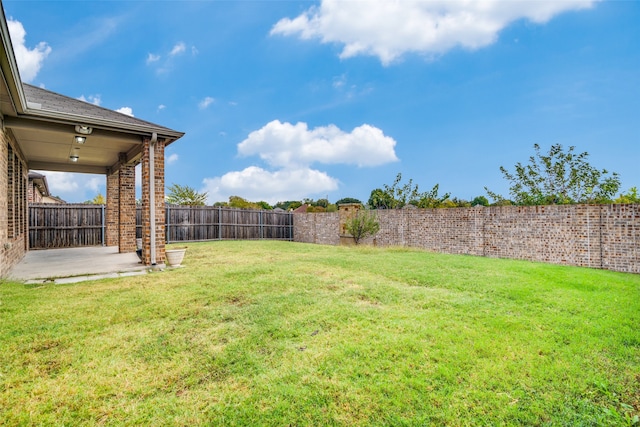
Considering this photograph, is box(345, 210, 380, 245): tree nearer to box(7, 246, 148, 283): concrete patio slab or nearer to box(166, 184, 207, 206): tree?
box(7, 246, 148, 283): concrete patio slab

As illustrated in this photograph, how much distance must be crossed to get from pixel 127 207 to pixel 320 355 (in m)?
10.4

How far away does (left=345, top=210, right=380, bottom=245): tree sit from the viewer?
13.6 m

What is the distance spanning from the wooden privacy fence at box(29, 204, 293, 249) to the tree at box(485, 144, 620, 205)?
12.3 meters

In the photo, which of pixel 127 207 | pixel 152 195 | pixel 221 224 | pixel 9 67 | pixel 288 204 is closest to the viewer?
pixel 9 67

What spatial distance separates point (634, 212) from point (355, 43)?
970cm

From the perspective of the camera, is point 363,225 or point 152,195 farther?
point 363,225

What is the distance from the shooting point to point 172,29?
385 inches

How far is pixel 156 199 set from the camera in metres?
7.34

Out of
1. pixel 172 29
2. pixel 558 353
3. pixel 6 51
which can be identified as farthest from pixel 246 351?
pixel 172 29

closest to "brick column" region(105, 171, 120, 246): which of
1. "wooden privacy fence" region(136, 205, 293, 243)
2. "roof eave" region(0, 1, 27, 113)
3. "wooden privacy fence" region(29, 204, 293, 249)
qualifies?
"wooden privacy fence" region(29, 204, 293, 249)

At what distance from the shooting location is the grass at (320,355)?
2.10 metres

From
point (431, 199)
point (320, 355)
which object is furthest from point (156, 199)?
point (431, 199)

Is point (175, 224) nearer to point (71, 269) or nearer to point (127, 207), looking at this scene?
point (127, 207)

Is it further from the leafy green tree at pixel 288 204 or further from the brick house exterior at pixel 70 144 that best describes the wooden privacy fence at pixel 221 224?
the leafy green tree at pixel 288 204
